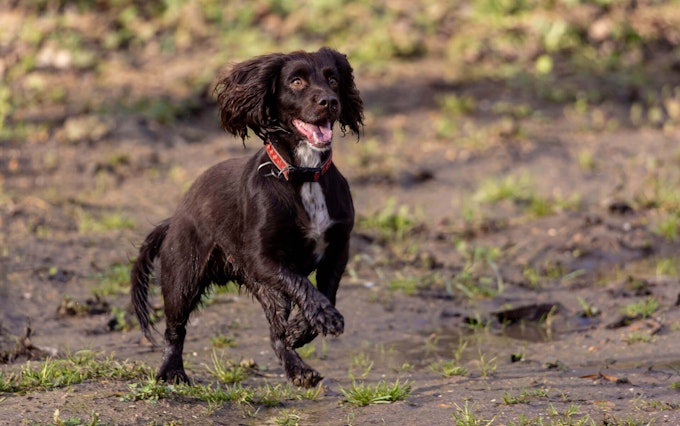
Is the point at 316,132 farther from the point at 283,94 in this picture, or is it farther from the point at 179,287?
the point at 179,287

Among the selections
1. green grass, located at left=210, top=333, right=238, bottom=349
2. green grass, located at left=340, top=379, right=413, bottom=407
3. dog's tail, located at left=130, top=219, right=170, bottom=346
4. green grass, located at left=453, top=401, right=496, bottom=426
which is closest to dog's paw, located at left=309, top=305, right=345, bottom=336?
green grass, located at left=340, top=379, right=413, bottom=407

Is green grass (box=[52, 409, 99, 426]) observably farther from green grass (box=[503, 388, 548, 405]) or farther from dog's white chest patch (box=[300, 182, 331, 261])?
green grass (box=[503, 388, 548, 405])

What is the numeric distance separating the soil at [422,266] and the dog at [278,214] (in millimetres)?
458

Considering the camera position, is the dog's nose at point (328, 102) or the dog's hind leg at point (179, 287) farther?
the dog's hind leg at point (179, 287)

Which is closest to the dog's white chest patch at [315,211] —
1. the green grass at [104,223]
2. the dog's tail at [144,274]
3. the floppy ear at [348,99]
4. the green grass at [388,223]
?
the floppy ear at [348,99]

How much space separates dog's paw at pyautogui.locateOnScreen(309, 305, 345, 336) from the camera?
495cm

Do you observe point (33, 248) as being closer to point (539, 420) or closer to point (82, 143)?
point (82, 143)

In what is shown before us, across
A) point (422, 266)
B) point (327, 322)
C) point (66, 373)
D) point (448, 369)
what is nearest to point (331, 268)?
point (327, 322)

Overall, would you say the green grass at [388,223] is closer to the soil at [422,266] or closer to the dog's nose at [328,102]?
the soil at [422,266]

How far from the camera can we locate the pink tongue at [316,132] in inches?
204

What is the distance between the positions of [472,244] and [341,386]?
3580mm

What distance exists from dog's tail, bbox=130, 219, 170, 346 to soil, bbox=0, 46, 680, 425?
29 cm

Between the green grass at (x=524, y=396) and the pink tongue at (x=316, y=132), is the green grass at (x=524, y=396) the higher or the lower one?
the lower one

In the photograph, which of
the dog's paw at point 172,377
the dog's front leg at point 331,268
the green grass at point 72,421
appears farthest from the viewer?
the dog's paw at point 172,377
